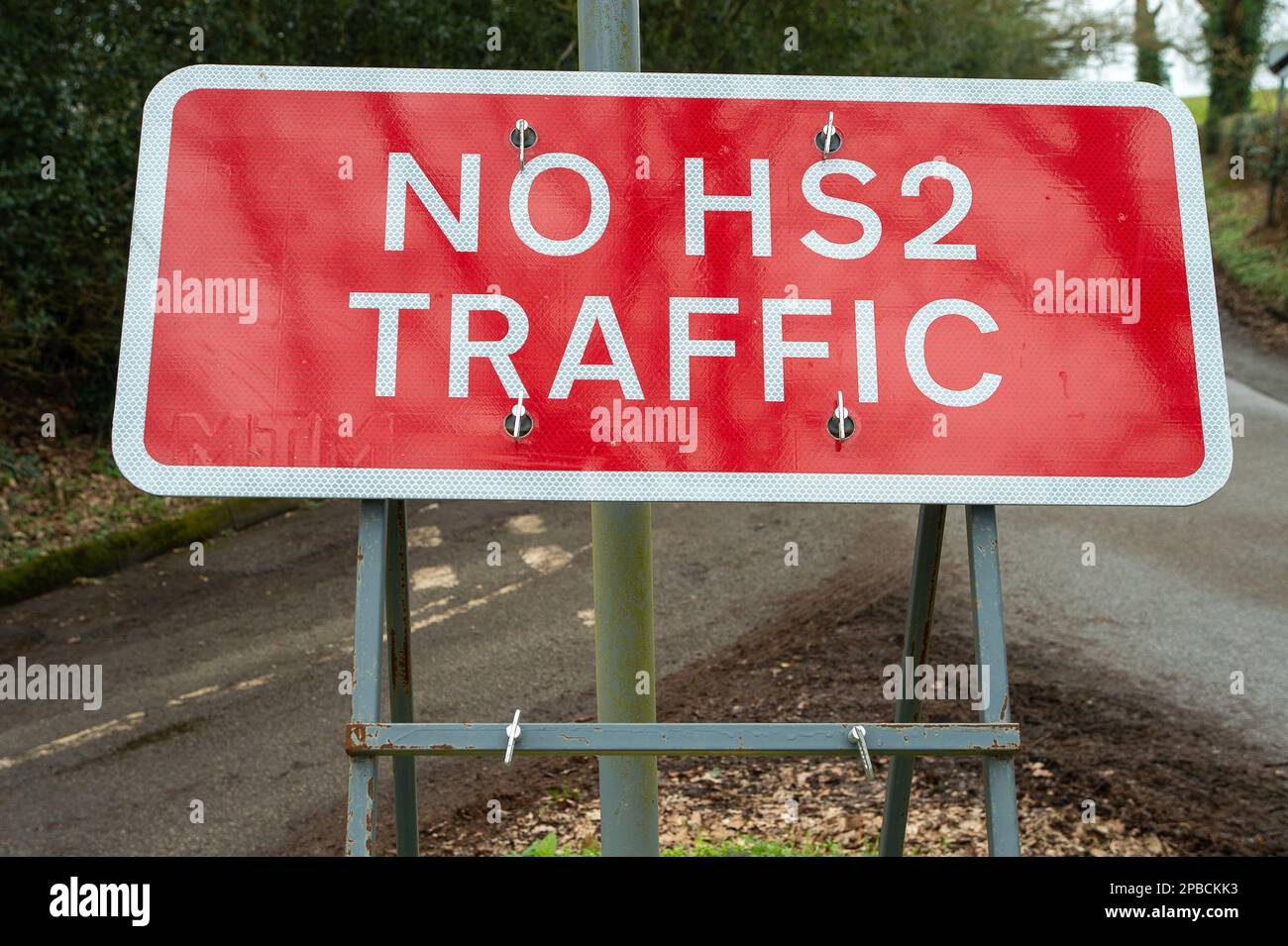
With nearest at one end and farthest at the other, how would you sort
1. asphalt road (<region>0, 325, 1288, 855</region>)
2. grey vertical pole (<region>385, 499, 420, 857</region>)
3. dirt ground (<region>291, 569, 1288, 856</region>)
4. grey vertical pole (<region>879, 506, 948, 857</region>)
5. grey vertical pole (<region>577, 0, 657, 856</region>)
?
1. grey vertical pole (<region>385, 499, 420, 857</region>)
2. grey vertical pole (<region>879, 506, 948, 857</region>)
3. grey vertical pole (<region>577, 0, 657, 856</region>)
4. dirt ground (<region>291, 569, 1288, 856</region>)
5. asphalt road (<region>0, 325, 1288, 855</region>)

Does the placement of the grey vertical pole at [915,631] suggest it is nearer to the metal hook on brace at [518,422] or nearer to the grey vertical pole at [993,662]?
the grey vertical pole at [993,662]

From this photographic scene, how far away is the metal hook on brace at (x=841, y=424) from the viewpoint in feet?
7.84

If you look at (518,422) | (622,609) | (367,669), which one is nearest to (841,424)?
(518,422)

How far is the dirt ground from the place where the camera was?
13.3ft

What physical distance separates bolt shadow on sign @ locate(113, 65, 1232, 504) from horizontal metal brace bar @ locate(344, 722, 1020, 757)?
1.62 ft

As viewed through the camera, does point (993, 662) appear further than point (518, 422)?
No

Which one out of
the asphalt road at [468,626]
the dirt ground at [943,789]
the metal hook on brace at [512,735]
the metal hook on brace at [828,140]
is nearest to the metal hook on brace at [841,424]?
the metal hook on brace at [828,140]

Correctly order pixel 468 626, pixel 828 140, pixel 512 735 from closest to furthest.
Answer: pixel 512 735 < pixel 828 140 < pixel 468 626

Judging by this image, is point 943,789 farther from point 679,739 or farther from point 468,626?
point 468,626

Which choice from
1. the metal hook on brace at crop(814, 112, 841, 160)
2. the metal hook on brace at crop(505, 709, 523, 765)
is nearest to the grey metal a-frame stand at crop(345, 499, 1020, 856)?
the metal hook on brace at crop(505, 709, 523, 765)

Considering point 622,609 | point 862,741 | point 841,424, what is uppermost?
point 841,424

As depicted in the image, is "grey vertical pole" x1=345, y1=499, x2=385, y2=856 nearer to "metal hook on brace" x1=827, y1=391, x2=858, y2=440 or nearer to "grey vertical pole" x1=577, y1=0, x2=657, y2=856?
"grey vertical pole" x1=577, y1=0, x2=657, y2=856

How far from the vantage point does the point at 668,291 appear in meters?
2.46

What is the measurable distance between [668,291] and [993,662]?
3.49 feet
